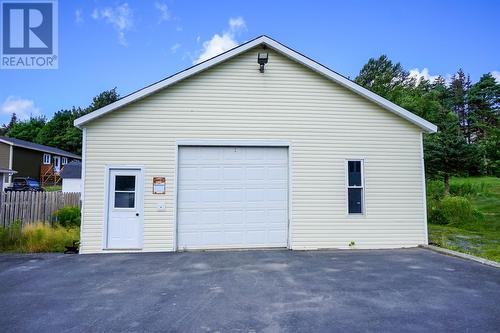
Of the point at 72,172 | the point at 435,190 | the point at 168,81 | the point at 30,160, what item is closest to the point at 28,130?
the point at 30,160

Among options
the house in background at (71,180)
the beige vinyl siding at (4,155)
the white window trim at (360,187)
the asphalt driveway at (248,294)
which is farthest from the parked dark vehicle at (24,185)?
the white window trim at (360,187)

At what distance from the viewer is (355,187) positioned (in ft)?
29.4

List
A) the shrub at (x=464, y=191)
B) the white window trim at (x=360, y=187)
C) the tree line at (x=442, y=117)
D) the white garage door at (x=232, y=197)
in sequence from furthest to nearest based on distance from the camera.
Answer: the shrub at (x=464, y=191), the tree line at (x=442, y=117), the white window trim at (x=360, y=187), the white garage door at (x=232, y=197)

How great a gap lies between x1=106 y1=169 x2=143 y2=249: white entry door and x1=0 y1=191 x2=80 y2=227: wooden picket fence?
414 cm

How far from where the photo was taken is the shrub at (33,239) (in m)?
8.68

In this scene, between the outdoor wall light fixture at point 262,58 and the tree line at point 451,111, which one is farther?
the tree line at point 451,111

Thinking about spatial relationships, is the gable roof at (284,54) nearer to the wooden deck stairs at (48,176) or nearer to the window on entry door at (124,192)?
the window on entry door at (124,192)

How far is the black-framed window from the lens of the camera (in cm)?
893

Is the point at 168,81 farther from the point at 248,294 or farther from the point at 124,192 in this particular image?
the point at 248,294

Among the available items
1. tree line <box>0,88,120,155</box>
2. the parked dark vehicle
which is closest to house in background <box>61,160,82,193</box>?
the parked dark vehicle

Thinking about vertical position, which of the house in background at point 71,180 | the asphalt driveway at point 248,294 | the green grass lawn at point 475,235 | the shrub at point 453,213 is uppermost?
the house in background at point 71,180

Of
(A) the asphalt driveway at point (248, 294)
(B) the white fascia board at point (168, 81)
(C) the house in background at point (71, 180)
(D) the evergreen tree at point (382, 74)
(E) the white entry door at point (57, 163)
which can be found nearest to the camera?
(A) the asphalt driveway at point (248, 294)

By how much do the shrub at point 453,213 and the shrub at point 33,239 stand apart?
571 inches

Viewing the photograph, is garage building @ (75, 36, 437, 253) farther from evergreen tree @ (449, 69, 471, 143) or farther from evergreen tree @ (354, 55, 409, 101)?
evergreen tree @ (449, 69, 471, 143)
